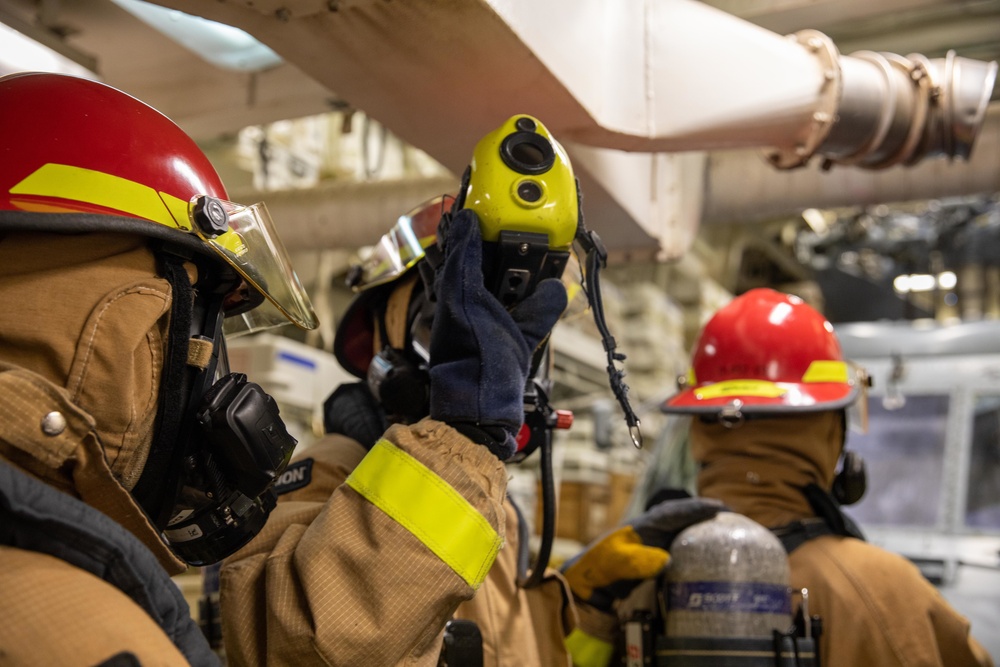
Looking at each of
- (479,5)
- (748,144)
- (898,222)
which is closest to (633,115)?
(748,144)

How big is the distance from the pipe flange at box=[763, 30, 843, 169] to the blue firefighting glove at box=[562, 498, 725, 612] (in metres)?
1.10

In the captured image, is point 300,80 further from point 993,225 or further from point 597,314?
point 993,225

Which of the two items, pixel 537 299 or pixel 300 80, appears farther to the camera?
pixel 300 80

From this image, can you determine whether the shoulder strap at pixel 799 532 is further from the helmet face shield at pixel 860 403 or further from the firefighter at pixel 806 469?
the helmet face shield at pixel 860 403

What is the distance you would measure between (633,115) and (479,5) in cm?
70

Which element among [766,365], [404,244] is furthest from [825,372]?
[404,244]

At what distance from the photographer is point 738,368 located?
2.56 metres

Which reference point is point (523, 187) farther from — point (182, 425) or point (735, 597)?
point (735, 597)

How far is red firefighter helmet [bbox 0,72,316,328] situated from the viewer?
1151 millimetres

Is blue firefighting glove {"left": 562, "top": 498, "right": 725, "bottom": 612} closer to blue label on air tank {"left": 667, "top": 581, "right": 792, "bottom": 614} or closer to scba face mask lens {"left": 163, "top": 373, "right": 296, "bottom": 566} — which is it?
blue label on air tank {"left": 667, "top": 581, "right": 792, "bottom": 614}

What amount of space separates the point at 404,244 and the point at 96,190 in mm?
750

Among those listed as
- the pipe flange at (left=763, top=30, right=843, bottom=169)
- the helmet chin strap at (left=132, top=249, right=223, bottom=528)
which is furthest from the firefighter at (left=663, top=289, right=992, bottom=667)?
the helmet chin strap at (left=132, top=249, right=223, bottom=528)

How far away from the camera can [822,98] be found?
2.56 metres

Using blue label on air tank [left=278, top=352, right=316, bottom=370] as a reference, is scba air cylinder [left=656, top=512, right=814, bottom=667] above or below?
below
